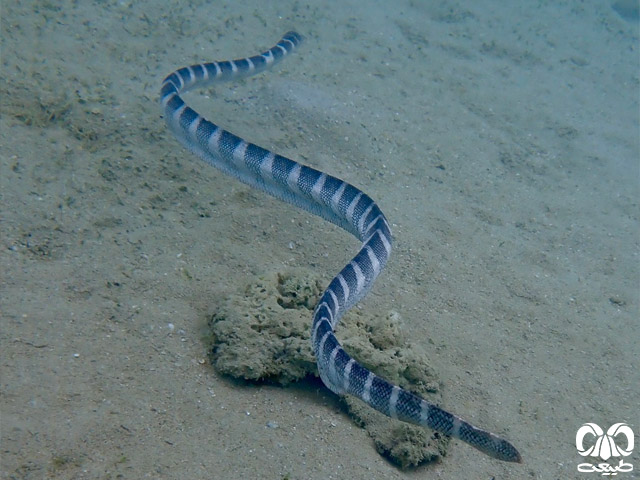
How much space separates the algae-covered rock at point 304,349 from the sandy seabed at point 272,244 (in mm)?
113

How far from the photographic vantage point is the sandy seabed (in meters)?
2.72

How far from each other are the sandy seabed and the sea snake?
0.19m

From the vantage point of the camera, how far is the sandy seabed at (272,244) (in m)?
2.72

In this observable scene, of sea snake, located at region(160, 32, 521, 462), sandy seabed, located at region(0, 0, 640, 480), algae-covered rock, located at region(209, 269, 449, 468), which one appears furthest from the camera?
algae-covered rock, located at region(209, 269, 449, 468)

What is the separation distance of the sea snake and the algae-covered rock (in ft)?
0.50

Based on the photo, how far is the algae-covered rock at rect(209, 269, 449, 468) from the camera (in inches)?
115

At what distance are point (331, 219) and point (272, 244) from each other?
2.32 ft

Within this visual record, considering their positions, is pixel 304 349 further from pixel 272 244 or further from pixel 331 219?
pixel 331 219

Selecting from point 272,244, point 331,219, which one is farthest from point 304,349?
point 331,219

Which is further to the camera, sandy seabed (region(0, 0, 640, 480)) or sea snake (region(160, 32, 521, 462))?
sandy seabed (region(0, 0, 640, 480))

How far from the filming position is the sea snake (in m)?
2.57

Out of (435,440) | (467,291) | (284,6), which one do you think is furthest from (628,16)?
(435,440)

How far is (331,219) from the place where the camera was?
4750 millimetres

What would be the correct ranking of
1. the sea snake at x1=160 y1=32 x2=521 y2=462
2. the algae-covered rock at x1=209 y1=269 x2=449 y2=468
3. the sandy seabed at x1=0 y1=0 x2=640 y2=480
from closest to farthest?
the sea snake at x1=160 y1=32 x2=521 y2=462 < the sandy seabed at x1=0 y1=0 x2=640 y2=480 < the algae-covered rock at x1=209 y1=269 x2=449 y2=468
